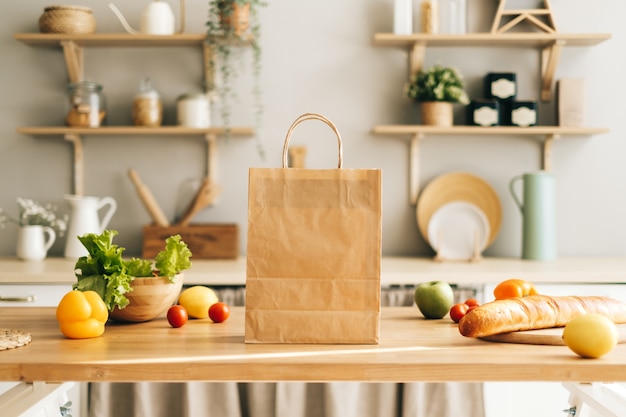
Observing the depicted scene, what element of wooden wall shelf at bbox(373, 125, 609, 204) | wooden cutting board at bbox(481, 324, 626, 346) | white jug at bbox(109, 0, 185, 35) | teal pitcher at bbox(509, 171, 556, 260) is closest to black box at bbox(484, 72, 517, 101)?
wooden wall shelf at bbox(373, 125, 609, 204)

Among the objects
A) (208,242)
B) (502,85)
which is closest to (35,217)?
(208,242)

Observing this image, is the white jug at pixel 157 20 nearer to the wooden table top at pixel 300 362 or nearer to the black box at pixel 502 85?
the black box at pixel 502 85

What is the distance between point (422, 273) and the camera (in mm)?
2646

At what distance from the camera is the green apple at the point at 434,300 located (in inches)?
61.5

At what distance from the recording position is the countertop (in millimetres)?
2596

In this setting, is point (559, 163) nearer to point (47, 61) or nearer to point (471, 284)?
point (471, 284)

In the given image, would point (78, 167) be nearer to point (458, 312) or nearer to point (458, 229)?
point (458, 229)

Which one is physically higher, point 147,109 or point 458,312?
point 147,109

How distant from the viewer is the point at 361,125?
3.27 m

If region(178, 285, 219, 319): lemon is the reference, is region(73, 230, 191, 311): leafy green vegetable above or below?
above

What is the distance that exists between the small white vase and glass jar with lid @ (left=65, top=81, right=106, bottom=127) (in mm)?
483

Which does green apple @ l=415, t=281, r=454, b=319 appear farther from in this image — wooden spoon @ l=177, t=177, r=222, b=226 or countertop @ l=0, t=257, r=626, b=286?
wooden spoon @ l=177, t=177, r=222, b=226

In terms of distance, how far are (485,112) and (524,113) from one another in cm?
17

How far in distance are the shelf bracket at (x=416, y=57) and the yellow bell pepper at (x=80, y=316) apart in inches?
85.6
